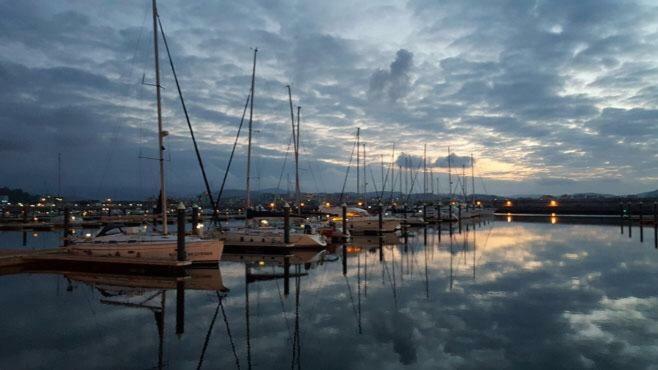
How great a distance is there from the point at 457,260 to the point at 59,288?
20.3m

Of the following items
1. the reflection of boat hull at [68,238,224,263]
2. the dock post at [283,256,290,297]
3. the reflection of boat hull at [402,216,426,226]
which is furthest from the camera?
the reflection of boat hull at [402,216,426,226]

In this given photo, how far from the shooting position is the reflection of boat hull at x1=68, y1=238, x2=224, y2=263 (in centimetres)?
2264

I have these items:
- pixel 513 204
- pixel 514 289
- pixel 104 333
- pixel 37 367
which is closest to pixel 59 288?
pixel 104 333

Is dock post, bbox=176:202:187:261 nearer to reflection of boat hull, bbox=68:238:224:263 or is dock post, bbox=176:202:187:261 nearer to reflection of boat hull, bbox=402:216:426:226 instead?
reflection of boat hull, bbox=68:238:224:263

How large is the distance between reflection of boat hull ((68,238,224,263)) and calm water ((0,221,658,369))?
1275 millimetres

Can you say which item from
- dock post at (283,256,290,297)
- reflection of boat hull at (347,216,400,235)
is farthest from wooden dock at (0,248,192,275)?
reflection of boat hull at (347,216,400,235)

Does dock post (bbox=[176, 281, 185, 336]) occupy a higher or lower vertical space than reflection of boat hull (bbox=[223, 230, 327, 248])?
lower

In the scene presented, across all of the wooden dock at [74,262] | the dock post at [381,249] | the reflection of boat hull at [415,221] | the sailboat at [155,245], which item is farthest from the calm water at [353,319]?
the reflection of boat hull at [415,221]

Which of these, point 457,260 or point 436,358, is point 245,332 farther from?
point 457,260

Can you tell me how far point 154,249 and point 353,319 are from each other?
40.9 feet

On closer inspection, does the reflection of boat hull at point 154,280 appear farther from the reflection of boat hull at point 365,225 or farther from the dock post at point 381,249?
the reflection of boat hull at point 365,225

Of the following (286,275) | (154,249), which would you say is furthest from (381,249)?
(154,249)

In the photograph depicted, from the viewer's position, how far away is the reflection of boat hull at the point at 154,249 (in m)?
22.6

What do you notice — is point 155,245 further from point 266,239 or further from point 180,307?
point 266,239
